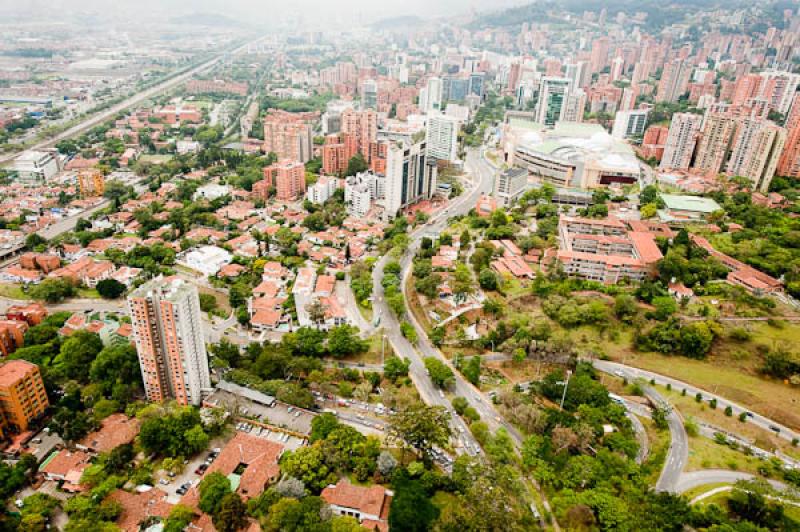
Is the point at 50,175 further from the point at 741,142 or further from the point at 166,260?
the point at 741,142

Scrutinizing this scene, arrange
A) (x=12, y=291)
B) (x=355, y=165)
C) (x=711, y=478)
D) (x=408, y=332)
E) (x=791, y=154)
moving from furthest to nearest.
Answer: (x=355, y=165) < (x=791, y=154) < (x=12, y=291) < (x=408, y=332) < (x=711, y=478)

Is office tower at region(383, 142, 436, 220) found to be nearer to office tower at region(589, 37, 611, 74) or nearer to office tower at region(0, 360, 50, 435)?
office tower at region(0, 360, 50, 435)

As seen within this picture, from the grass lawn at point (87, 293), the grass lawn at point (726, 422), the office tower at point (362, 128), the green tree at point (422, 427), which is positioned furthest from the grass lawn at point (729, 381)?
the office tower at point (362, 128)

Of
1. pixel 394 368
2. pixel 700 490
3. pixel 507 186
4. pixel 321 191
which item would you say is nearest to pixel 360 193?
pixel 321 191

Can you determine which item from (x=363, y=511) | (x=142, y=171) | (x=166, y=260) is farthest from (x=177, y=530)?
(x=142, y=171)

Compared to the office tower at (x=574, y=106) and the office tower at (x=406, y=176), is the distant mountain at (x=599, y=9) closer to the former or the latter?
the office tower at (x=574, y=106)

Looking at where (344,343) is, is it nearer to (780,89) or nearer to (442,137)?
(442,137)

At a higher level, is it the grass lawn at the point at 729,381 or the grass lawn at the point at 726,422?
the grass lawn at the point at 729,381
